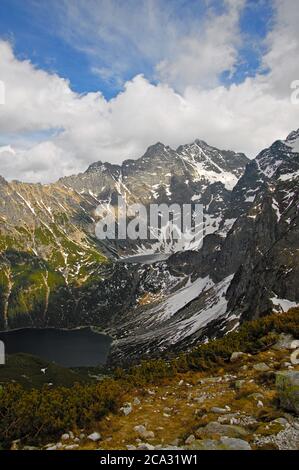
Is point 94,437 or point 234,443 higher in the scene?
point 234,443

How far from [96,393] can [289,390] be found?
8.78 m

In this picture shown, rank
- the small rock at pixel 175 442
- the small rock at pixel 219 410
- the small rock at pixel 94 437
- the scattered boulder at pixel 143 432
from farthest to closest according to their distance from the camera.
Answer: the small rock at pixel 219 410 → the small rock at pixel 94 437 → the scattered boulder at pixel 143 432 → the small rock at pixel 175 442

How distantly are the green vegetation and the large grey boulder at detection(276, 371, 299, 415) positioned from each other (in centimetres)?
234

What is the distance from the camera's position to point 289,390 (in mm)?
16484

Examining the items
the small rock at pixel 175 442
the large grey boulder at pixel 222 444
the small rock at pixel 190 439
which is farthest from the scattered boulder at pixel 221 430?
the small rock at pixel 175 442

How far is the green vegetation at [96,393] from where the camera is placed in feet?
54.0

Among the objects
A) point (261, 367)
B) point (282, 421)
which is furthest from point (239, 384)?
point (282, 421)

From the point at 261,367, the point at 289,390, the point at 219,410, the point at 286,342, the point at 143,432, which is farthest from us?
the point at 286,342

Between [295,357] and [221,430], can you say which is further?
[295,357]

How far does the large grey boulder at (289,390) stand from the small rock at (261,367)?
3863 mm

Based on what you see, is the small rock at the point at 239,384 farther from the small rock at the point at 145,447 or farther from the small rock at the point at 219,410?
the small rock at the point at 145,447

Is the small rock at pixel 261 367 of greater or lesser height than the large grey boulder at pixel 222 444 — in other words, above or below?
above

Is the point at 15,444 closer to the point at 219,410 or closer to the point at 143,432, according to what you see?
the point at 143,432
